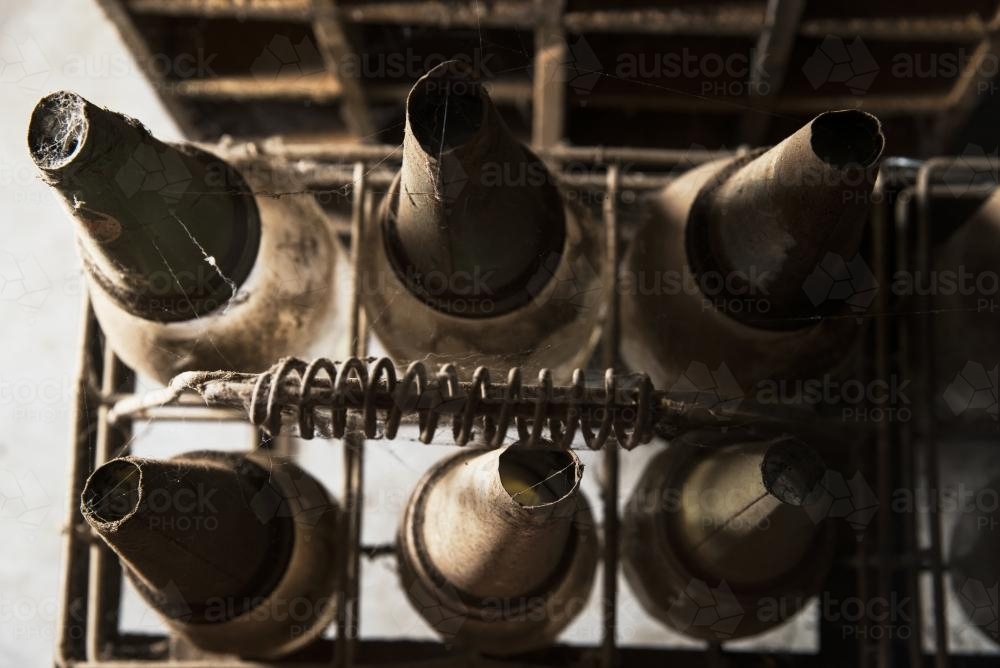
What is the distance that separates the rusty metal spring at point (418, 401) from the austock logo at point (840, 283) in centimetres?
43

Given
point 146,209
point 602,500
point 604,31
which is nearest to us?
point 146,209

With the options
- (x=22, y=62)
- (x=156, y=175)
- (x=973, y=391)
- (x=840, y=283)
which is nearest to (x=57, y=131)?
(x=156, y=175)

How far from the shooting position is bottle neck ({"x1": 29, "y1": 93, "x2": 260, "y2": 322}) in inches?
53.1

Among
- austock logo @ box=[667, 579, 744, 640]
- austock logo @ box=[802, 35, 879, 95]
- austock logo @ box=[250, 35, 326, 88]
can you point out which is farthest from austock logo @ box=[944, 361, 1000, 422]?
austock logo @ box=[250, 35, 326, 88]

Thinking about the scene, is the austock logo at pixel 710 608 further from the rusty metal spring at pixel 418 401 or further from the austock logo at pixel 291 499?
the austock logo at pixel 291 499

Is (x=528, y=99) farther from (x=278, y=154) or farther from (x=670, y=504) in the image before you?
(x=670, y=504)

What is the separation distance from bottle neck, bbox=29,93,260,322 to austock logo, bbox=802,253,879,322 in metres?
0.96

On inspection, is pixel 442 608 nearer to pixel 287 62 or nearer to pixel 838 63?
pixel 287 62

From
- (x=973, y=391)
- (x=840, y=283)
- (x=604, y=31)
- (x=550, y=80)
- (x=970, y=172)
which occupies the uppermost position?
(x=604, y=31)

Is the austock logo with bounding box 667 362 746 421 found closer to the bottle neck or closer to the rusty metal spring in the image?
the rusty metal spring

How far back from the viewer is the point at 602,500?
1.86 meters

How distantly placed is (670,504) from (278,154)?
1104 millimetres

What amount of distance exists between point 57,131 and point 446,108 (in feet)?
1.84

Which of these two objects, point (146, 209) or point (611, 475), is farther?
point (611, 475)
